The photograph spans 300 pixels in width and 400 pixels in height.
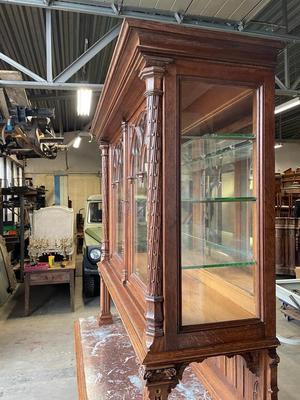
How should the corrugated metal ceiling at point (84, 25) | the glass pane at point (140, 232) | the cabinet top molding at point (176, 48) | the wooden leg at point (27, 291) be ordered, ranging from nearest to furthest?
the cabinet top molding at point (176, 48)
the glass pane at point (140, 232)
the corrugated metal ceiling at point (84, 25)
the wooden leg at point (27, 291)

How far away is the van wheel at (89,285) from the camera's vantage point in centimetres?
573

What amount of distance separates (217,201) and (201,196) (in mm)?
83

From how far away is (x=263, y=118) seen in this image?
1302 mm

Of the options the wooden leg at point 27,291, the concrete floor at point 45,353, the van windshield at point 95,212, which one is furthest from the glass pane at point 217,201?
the van windshield at point 95,212

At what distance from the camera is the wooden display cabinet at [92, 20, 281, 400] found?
1.19 meters

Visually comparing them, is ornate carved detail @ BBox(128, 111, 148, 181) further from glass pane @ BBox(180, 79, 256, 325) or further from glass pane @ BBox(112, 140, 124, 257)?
glass pane @ BBox(112, 140, 124, 257)

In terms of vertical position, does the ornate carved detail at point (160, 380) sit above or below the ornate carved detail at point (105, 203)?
below

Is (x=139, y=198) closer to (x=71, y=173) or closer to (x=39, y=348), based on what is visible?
(x=39, y=348)

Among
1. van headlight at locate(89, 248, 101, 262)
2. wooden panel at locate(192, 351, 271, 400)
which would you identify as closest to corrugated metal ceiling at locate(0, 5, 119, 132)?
van headlight at locate(89, 248, 101, 262)

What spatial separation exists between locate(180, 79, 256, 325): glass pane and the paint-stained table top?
0.85 m

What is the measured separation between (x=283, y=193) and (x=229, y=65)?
30.9ft

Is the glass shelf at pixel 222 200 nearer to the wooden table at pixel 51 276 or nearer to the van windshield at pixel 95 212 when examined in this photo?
the wooden table at pixel 51 276

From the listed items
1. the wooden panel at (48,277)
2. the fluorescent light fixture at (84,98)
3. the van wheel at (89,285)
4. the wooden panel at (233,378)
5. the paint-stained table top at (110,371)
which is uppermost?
the fluorescent light fixture at (84,98)

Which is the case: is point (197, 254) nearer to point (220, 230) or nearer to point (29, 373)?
point (220, 230)
